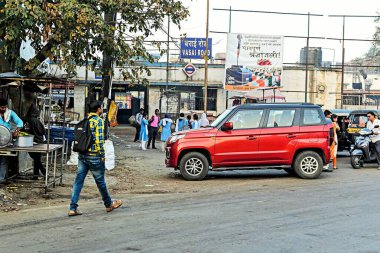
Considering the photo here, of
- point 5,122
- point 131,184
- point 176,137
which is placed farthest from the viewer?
point 176,137

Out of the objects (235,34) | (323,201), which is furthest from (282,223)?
(235,34)

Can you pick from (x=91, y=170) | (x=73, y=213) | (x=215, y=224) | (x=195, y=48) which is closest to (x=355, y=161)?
(x=215, y=224)

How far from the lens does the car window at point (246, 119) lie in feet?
42.0

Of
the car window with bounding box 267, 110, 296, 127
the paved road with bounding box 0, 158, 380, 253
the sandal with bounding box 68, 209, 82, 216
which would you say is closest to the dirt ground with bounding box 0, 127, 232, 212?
the paved road with bounding box 0, 158, 380, 253

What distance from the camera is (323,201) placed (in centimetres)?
943

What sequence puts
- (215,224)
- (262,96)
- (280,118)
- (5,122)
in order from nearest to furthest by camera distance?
(215,224) → (5,122) → (280,118) → (262,96)

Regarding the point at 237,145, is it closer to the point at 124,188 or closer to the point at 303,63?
the point at 124,188

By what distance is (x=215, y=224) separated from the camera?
734 cm

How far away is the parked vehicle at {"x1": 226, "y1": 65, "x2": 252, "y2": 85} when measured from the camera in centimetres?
2919

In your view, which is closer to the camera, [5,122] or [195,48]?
[5,122]

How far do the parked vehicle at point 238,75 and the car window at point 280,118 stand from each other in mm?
16310

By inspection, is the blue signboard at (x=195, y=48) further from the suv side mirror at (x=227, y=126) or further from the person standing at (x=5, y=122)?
the person standing at (x=5, y=122)

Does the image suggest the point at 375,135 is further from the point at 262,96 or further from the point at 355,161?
the point at 262,96

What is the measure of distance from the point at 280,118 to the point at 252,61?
→ 16599mm
